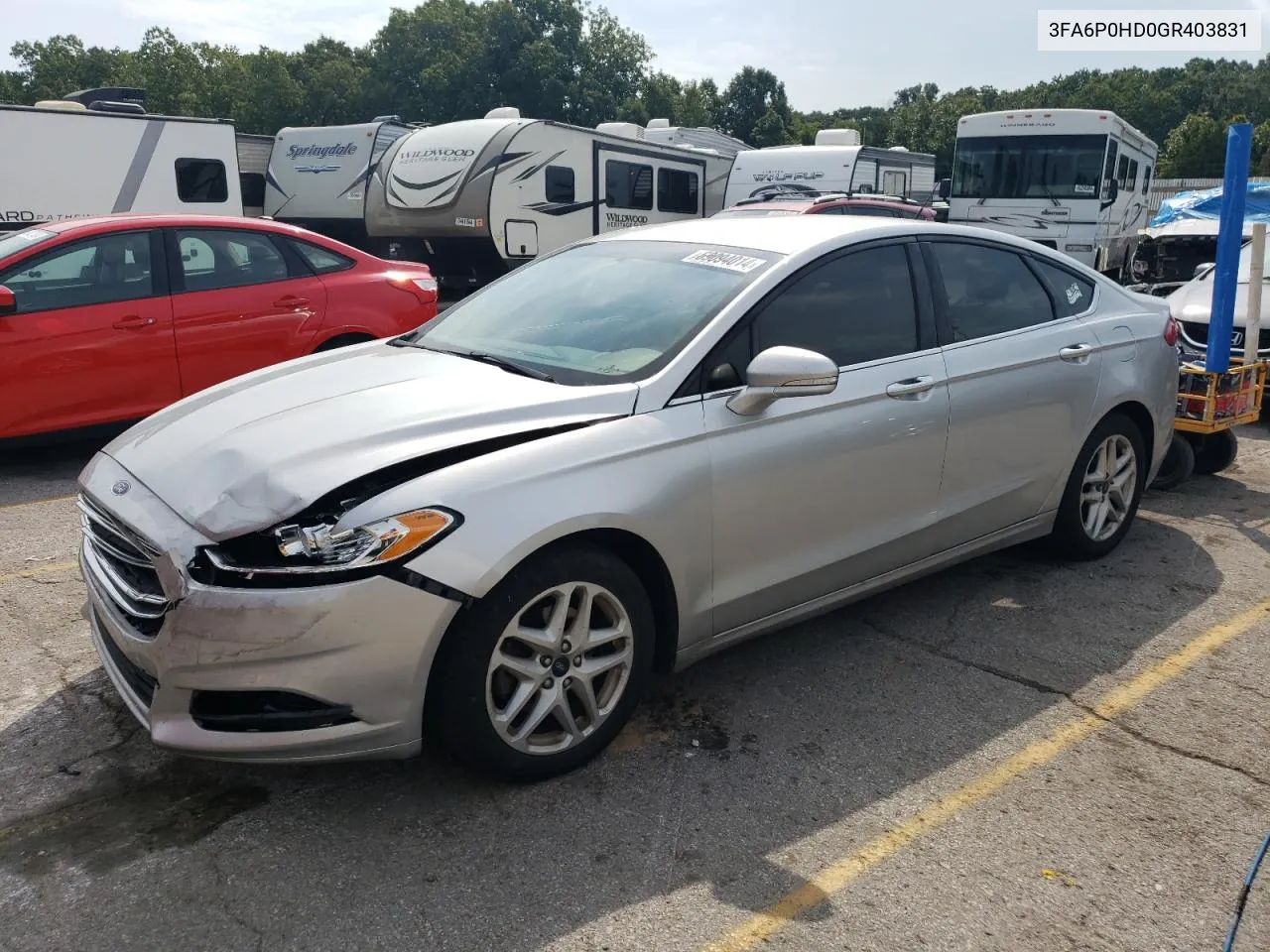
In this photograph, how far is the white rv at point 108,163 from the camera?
44.5 ft

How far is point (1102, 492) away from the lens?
15.9ft

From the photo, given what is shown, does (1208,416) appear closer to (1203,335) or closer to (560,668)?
(1203,335)

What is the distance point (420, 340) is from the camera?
13.2ft

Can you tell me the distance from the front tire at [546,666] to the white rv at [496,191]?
488 inches

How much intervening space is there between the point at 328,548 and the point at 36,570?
2826 mm

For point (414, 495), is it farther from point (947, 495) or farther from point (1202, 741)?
point (1202, 741)

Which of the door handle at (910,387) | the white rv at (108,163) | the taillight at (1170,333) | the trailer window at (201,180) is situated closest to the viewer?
the door handle at (910,387)

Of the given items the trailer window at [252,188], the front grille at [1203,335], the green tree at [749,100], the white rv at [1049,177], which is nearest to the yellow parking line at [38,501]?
the front grille at [1203,335]

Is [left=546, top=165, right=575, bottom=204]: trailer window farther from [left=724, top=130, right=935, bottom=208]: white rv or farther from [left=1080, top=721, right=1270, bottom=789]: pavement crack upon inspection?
[left=1080, top=721, right=1270, bottom=789]: pavement crack

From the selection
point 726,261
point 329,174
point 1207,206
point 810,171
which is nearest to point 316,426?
point 726,261

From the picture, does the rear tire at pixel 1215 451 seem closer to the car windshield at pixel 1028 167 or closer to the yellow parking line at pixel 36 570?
the yellow parking line at pixel 36 570

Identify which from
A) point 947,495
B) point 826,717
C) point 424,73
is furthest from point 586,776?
point 424,73

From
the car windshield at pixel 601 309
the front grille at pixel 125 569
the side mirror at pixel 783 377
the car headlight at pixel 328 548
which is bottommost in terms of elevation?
the front grille at pixel 125 569

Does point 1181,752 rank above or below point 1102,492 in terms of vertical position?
below
